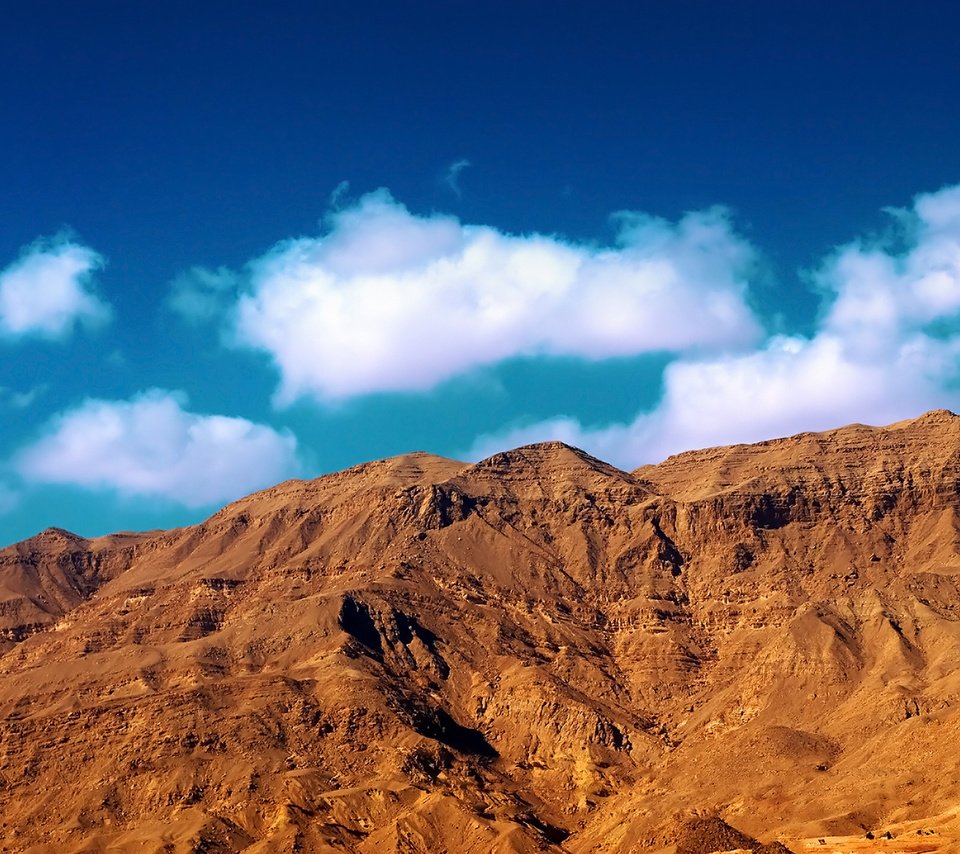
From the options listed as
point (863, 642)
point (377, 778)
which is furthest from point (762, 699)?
point (377, 778)

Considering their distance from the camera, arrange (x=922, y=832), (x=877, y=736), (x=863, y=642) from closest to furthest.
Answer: (x=922, y=832) < (x=877, y=736) < (x=863, y=642)

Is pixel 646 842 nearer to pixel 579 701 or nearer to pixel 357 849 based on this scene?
pixel 357 849

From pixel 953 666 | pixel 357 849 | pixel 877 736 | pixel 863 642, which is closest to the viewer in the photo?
pixel 357 849

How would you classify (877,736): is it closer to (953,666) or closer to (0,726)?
(953,666)

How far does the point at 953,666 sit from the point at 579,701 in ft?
132

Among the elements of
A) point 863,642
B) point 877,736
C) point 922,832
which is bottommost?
point 922,832

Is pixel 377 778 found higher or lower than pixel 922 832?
higher

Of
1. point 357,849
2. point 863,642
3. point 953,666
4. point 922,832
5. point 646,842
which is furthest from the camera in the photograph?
point 863,642

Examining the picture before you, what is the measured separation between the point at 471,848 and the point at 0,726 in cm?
6424

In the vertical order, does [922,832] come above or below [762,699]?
below

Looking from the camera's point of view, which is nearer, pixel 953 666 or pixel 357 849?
pixel 357 849

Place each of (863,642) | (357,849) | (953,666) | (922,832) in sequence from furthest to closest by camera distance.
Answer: (863,642) → (953,666) → (357,849) → (922,832)

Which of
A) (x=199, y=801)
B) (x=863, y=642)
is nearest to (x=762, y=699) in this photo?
(x=863, y=642)

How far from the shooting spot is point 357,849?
155 m
